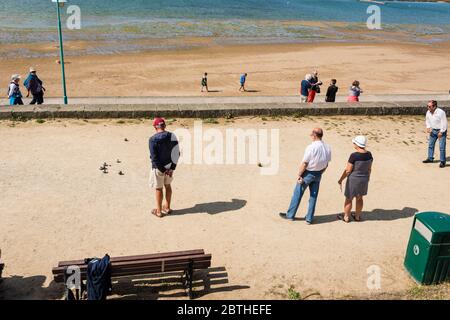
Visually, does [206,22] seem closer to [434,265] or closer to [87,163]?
[87,163]

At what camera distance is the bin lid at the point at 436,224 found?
213 inches

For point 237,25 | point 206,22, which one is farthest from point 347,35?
point 206,22

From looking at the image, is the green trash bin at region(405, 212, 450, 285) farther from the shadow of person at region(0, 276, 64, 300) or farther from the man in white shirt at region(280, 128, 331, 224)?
the shadow of person at region(0, 276, 64, 300)

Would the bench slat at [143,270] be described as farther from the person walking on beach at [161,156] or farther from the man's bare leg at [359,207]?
the man's bare leg at [359,207]

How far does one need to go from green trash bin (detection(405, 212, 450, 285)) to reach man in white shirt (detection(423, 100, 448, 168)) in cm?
405

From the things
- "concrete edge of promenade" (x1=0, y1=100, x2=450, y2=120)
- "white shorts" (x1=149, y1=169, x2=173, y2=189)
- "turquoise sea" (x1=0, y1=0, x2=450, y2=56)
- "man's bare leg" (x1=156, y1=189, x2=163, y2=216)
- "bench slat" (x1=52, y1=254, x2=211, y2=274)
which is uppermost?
"turquoise sea" (x1=0, y1=0, x2=450, y2=56)

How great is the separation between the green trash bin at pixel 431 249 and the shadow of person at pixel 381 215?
Answer: 60.1 inches

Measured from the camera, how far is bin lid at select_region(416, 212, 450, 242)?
5406 millimetres

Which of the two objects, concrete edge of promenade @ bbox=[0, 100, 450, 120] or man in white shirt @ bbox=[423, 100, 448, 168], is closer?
man in white shirt @ bbox=[423, 100, 448, 168]

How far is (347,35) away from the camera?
1848 inches

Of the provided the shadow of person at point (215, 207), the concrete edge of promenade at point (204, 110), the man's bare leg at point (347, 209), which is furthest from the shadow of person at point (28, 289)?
the concrete edge of promenade at point (204, 110)

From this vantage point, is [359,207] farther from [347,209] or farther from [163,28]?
[163,28]

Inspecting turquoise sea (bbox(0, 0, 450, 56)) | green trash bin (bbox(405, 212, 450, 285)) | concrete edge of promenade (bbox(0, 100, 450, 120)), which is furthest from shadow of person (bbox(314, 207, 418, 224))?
turquoise sea (bbox(0, 0, 450, 56))
